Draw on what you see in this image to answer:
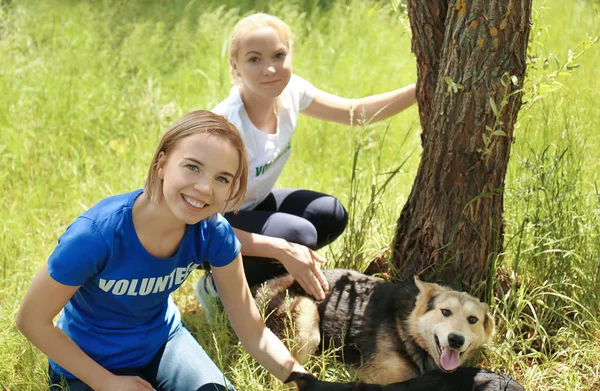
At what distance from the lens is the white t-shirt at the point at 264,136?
3.40 meters

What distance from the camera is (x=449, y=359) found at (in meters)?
2.88

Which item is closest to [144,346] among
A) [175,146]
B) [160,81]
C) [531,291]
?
[175,146]

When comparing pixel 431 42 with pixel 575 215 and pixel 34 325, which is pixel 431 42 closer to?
pixel 575 215

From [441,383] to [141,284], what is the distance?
1.24 meters

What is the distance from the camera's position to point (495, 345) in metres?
3.20

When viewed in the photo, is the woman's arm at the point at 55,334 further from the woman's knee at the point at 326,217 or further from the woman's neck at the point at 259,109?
the woman's knee at the point at 326,217

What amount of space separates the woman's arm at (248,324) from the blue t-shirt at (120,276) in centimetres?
8

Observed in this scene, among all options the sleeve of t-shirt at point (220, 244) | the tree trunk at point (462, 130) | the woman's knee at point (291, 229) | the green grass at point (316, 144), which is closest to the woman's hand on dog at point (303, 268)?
the woman's knee at point (291, 229)

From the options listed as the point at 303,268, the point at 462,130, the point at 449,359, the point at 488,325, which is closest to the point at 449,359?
the point at 449,359

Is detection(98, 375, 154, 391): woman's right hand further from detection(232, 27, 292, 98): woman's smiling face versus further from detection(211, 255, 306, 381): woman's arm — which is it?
detection(232, 27, 292, 98): woman's smiling face

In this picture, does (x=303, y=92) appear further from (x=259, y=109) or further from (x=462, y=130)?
(x=462, y=130)

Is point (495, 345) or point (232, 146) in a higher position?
point (232, 146)

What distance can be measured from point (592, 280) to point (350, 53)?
3.59 meters

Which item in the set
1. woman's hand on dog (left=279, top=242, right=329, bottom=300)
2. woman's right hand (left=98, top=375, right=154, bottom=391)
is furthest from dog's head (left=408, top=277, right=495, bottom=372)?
woman's right hand (left=98, top=375, right=154, bottom=391)
